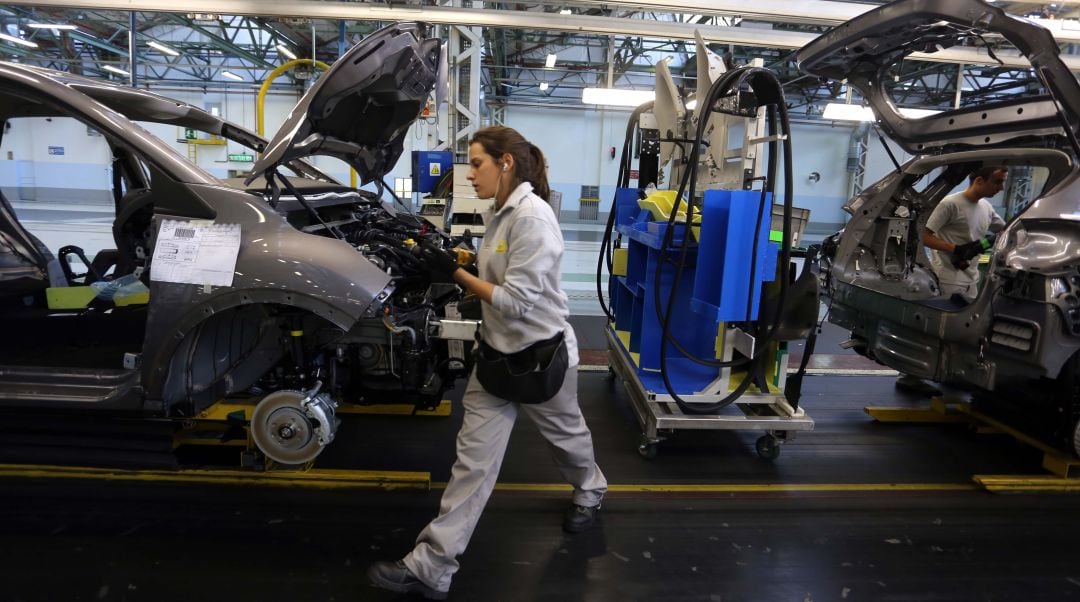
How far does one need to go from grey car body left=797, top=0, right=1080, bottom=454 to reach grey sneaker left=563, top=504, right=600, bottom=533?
7.23 feet

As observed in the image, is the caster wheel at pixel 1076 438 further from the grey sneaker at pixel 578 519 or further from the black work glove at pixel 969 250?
the grey sneaker at pixel 578 519

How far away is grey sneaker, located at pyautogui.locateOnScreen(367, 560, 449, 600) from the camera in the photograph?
2.10m

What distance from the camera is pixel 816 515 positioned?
2938 millimetres

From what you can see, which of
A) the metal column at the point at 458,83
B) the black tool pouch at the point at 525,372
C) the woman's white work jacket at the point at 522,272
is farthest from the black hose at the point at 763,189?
the metal column at the point at 458,83

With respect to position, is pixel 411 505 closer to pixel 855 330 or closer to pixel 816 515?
pixel 816 515

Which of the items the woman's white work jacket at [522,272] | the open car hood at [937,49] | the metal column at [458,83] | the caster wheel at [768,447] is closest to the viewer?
the woman's white work jacket at [522,272]

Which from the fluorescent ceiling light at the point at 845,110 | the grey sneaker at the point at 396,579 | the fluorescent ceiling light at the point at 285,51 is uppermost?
the fluorescent ceiling light at the point at 285,51

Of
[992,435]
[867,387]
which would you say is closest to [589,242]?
[867,387]

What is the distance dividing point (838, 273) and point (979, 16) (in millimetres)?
1786

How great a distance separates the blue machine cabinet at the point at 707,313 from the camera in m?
3.07

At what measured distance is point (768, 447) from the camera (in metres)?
3.49

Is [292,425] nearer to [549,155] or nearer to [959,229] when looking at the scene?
[959,229]

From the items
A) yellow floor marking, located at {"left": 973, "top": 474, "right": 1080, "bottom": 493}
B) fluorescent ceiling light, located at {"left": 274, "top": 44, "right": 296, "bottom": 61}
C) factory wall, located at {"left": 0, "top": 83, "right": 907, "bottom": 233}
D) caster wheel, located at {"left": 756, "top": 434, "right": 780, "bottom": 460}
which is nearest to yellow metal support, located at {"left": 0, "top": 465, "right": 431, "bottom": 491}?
caster wheel, located at {"left": 756, "top": 434, "right": 780, "bottom": 460}

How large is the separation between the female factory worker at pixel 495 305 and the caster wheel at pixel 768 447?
1834 mm
